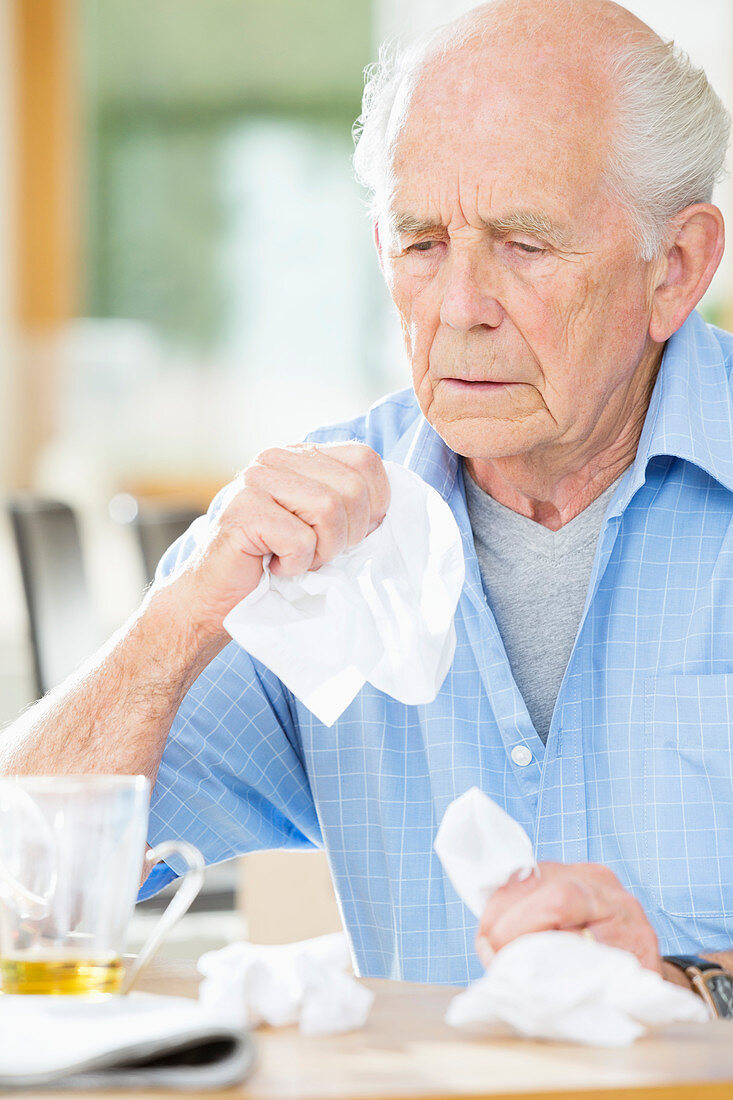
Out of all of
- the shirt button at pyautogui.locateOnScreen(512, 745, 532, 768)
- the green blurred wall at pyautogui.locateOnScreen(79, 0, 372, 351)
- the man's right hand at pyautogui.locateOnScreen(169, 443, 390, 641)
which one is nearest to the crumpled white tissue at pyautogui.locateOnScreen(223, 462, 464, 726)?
the man's right hand at pyautogui.locateOnScreen(169, 443, 390, 641)

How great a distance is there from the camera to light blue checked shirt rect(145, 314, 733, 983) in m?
1.22

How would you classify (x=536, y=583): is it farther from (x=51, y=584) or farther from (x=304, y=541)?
(x=51, y=584)

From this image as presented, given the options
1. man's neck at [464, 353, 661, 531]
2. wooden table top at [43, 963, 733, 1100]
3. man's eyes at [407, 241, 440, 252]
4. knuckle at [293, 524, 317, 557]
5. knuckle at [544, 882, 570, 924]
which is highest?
man's eyes at [407, 241, 440, 252]

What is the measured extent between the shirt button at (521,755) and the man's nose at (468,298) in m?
0.37

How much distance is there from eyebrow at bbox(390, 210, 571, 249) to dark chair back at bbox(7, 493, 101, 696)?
882 mm

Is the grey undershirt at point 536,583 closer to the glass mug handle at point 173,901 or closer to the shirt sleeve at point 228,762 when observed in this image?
the shirt sleeve at point 228,762

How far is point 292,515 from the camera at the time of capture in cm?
110

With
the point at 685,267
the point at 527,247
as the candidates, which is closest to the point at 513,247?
the point at 527,247

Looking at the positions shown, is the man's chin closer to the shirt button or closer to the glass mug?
the shirt button

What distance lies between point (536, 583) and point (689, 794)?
27cm

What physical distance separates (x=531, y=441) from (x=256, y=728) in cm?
38

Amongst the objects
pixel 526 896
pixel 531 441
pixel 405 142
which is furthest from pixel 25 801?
pixel 405 142

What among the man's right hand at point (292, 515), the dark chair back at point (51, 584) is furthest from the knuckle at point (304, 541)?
the dark chair back at point (51, 584)

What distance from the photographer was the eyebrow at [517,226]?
129cm
